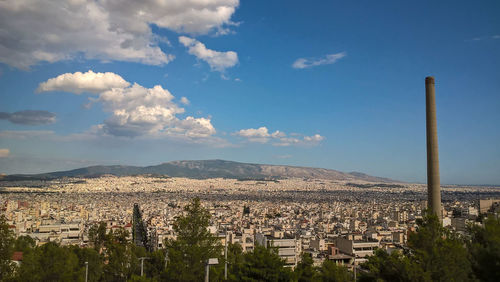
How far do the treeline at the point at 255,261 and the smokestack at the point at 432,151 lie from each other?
9033 mm

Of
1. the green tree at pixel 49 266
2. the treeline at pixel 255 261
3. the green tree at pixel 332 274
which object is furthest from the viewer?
the green tree at pixel 332 274

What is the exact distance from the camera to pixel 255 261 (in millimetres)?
14344

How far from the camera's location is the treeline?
1299 centimetres

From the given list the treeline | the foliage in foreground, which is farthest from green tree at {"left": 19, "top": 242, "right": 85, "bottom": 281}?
the foliage in foreground

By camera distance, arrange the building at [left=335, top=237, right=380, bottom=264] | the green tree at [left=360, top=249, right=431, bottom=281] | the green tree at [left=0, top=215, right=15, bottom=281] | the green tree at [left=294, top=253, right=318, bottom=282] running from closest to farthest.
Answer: the green tree at [left=360, top=249, right=431, bottom=281]
the green tree at [left=0, top=215, right=15, bottom=281]
the green tree at [left=294, top=253, right=318, bottom=282]
the building at [left=335, top=237, right=380, bottom=264]

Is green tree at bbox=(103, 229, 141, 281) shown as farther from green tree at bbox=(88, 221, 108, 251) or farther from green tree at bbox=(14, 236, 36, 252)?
green tree at bbox=(14, 236, 36, 252)

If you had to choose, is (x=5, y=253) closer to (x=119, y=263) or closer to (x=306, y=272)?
(x=119, y=263)

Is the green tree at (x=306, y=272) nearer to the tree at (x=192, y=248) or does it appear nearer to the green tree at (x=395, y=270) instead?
the green tree at (x=395, y=270)

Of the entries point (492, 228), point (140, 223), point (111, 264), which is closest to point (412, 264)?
point (492, 228)

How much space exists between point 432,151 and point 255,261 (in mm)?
19560

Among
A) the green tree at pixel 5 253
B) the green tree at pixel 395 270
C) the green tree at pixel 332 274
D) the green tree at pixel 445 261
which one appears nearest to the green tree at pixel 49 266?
the green tree at pixel 5 253

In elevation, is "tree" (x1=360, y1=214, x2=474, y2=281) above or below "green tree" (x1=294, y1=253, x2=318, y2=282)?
above

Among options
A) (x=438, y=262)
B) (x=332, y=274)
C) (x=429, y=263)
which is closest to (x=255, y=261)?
(x=429, y=263)

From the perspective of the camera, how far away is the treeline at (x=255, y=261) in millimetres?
12992
